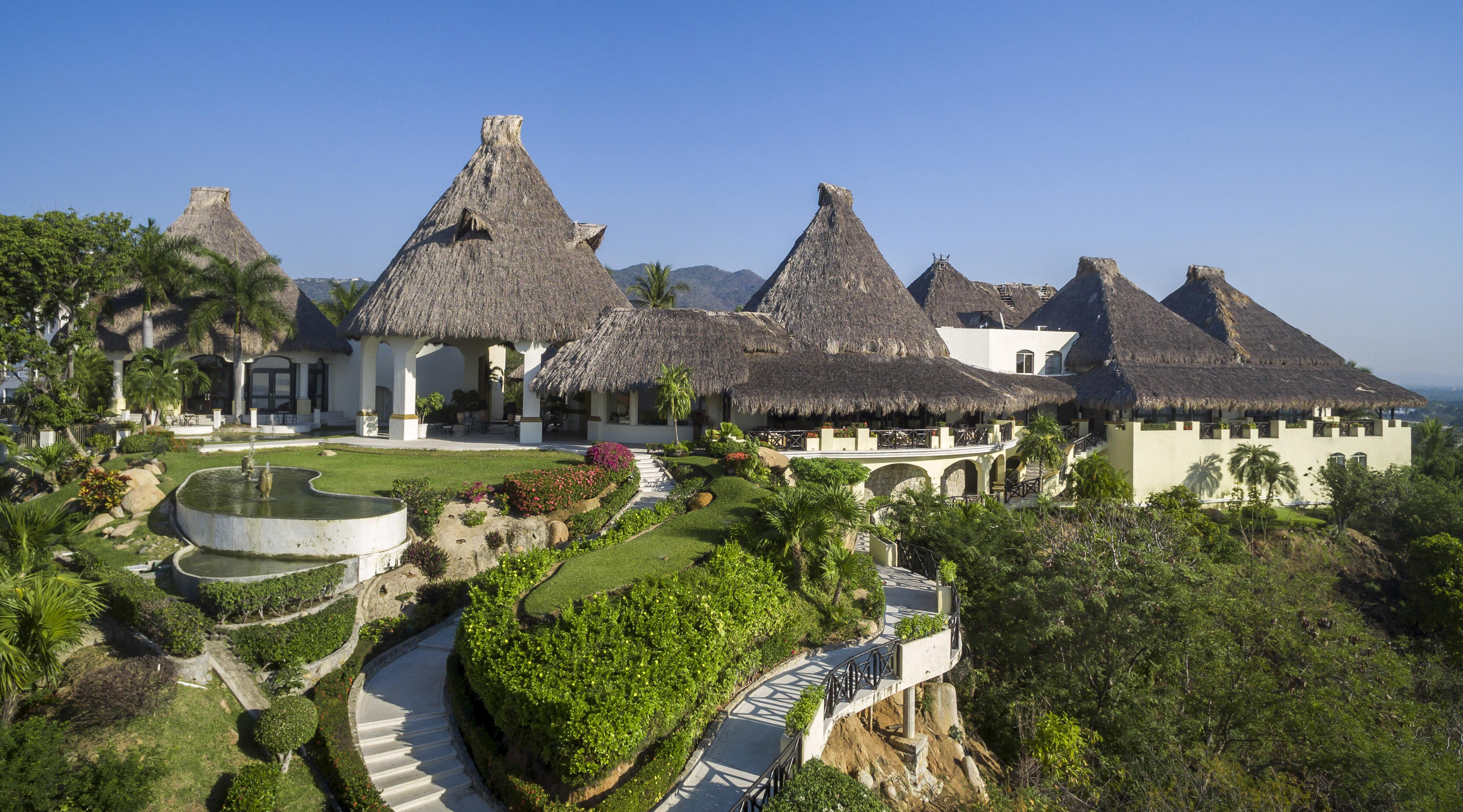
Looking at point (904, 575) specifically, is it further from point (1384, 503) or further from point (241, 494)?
point (1384, 503)

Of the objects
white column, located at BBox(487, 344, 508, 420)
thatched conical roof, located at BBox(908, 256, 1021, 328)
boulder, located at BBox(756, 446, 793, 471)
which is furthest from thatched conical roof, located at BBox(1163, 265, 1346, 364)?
white column, located at BBox(487, 344, 508, 420)

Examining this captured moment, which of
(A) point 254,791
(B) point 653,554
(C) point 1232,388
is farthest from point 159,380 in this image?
(C) point 1232,388

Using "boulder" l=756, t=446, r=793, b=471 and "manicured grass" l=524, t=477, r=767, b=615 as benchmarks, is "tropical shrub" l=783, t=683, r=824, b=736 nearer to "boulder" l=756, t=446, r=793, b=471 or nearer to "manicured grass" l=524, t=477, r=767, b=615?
"manicured grass" l=524, t=477, r=767, b=615

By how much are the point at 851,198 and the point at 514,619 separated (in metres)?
28.1

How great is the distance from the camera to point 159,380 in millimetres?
27078

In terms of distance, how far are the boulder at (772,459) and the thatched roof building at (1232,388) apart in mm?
17038

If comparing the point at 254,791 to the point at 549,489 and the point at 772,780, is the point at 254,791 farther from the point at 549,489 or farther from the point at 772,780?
the point at 549,489

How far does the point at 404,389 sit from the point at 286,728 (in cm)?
1801

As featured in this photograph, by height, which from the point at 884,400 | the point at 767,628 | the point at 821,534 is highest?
the point at 884,400

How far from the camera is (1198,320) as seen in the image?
4141cm

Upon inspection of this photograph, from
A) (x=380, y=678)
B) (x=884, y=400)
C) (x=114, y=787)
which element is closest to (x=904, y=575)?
(x=884, y=400)

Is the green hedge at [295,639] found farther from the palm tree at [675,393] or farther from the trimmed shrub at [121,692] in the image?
the palm tree at [675,393]

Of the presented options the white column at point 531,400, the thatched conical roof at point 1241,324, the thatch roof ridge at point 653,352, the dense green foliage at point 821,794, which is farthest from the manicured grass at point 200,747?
the thatched conical roof at point 1241,324

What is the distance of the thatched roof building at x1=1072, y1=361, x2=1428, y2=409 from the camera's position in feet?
106
